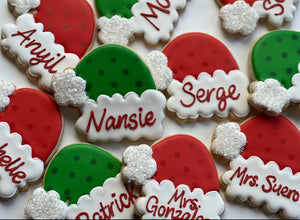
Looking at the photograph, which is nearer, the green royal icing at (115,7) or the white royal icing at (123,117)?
the white royal icing at (123,117)

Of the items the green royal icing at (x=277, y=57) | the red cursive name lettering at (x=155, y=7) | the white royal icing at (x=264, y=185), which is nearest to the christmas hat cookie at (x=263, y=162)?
the white royal icing at (x=264, y=185)

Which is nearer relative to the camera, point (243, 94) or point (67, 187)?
point (67, 187)

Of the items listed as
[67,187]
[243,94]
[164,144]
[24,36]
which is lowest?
[67,187]

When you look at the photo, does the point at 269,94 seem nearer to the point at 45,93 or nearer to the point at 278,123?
the point at 278,123

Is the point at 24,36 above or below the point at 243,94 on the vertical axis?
above

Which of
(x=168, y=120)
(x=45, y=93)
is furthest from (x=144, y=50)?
(x=45, y=93)

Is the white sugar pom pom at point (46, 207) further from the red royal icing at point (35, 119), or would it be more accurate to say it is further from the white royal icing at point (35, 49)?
the white royal icing at point (35, 49)

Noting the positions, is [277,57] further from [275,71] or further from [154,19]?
[154,19]
